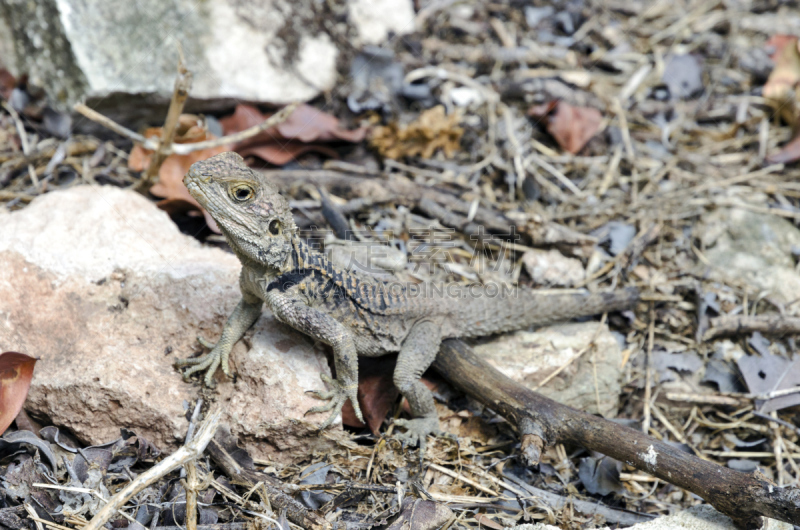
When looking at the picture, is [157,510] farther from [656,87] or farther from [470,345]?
[656,87]

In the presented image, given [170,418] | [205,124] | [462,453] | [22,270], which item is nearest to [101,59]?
[205,124]

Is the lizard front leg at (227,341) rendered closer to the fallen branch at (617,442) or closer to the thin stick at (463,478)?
the fallen branch at (617,442)

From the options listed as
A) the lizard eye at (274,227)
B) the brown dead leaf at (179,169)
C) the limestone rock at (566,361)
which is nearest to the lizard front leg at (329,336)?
the lizard eye at (274,227)

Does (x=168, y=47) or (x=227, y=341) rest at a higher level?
(x=168, y=47)

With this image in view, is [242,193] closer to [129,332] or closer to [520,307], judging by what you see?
[129,332]

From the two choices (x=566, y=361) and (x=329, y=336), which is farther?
(x=566, y=361)

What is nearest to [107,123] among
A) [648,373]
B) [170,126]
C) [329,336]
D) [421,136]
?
[170,126]
